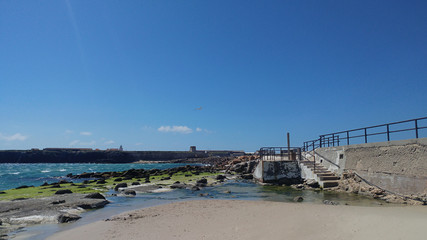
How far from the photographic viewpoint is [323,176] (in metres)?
18.2

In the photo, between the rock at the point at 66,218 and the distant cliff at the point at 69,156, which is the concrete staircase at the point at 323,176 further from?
the distant cliff at the point at 69,156

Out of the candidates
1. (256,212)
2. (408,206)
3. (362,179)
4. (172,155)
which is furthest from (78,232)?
(172,155)

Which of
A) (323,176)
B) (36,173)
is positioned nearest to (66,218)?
(323,176)

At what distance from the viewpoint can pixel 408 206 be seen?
34.8 feet

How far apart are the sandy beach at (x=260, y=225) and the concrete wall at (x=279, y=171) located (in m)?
10.7

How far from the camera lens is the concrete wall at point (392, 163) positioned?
36.5ft

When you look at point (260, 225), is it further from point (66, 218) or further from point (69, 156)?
point (69, 156)

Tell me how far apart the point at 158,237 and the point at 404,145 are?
11.5 meters

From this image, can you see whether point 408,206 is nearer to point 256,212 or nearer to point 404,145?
point 404,145

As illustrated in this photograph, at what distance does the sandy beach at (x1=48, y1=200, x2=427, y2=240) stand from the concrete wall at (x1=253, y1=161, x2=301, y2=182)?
10.7 metres

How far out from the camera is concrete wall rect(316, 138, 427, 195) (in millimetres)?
11125

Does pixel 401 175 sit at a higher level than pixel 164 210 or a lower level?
higher

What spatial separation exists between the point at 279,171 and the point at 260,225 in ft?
46.3

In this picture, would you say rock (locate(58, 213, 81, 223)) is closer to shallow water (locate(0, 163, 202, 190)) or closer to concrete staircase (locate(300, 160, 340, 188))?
concrete staircase (locate(300, 160, 340, 188))
